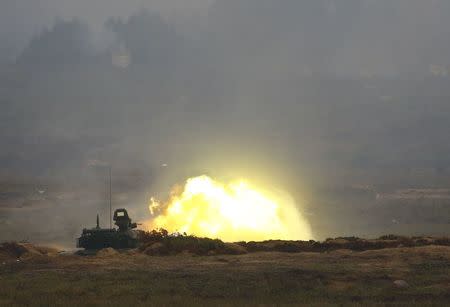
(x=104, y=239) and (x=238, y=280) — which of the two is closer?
(x=238, y=280)

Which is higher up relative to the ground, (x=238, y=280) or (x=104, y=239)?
(x=104, y=239)

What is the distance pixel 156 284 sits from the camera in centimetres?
2941

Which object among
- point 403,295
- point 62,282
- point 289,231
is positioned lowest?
point 403,295

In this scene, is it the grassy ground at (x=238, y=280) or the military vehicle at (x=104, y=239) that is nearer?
the grassy ground at (x=238, y=280)

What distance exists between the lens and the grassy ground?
2517 cm

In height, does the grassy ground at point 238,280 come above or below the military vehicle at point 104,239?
below

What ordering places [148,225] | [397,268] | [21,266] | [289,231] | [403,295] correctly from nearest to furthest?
1. [403,295]
2. [397,268]
3. [21,266]
4. [148,225]
5. [289,231]

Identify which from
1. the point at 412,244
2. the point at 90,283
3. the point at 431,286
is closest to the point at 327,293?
the point at 431,286

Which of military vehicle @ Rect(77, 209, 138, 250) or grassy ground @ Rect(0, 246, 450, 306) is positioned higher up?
military vehicle @ Rect(77, 209, 138, 250)

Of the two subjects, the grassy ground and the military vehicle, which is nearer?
the grassy ground

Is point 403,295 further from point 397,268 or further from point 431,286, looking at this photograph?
point 397,268

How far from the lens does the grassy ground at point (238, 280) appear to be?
25.2 m

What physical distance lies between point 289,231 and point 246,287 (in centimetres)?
6450

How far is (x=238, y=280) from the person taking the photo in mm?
30266
